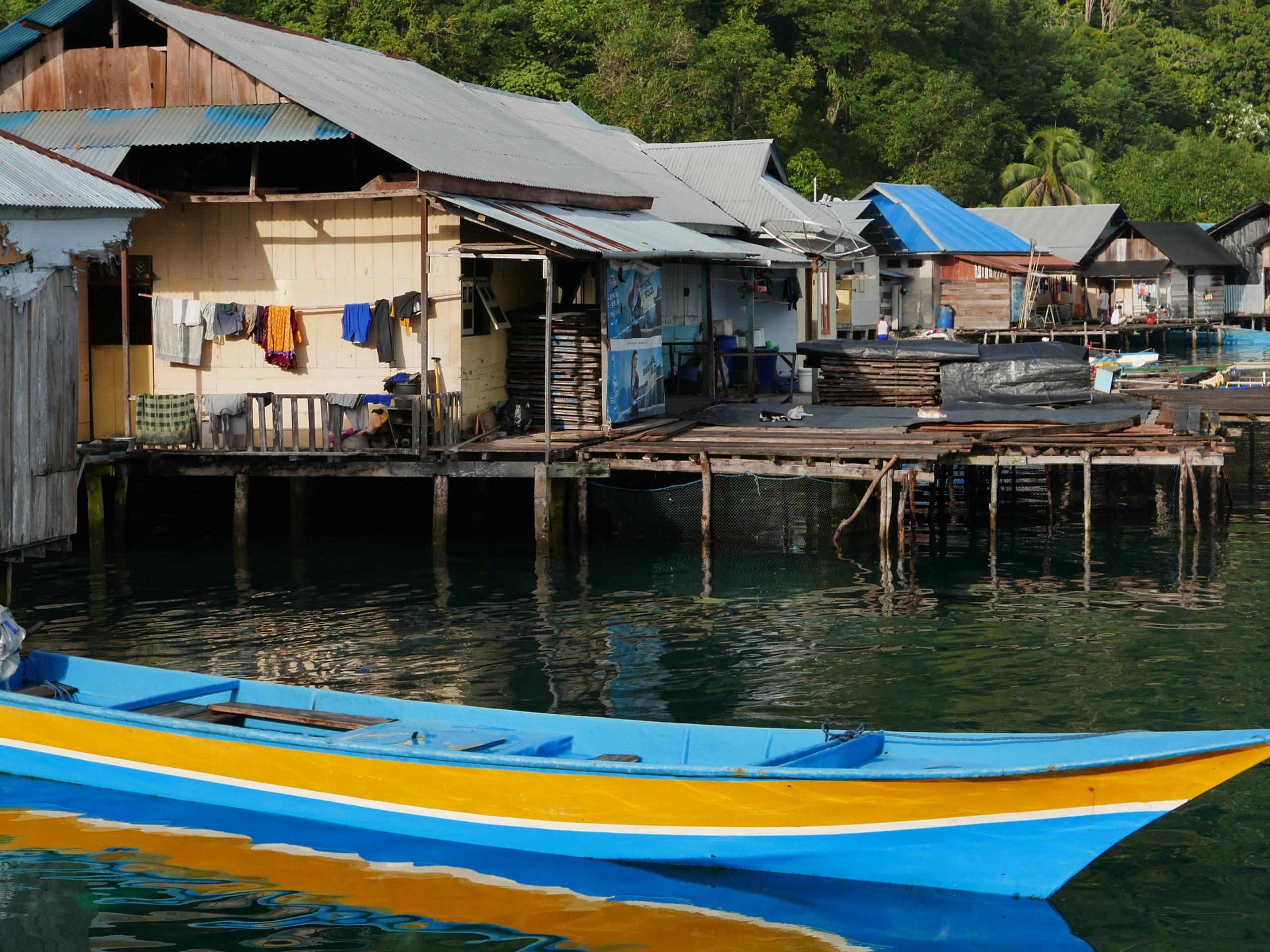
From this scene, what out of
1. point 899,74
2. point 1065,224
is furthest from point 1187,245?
point 899,74

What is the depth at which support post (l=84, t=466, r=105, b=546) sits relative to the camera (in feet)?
69.7

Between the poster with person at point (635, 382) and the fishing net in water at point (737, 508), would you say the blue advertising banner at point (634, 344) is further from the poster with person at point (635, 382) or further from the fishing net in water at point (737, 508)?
the fishing net in water at point (737, 508)

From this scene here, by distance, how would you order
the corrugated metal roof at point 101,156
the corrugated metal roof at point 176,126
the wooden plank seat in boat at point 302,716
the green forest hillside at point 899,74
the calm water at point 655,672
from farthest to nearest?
the green forest hillside at point 899,74 < the corrugated metal roof at point 101,156 < the corrugated metal roof at point 176,126 < the wooden plank seat in boat at point 302,716 < the calm water at point 655,672

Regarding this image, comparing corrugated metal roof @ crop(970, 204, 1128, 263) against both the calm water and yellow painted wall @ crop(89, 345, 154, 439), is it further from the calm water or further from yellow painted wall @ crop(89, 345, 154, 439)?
yellow painted wall @ crop(89, 345, 154, 439)

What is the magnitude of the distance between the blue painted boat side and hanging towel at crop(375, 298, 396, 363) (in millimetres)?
11162

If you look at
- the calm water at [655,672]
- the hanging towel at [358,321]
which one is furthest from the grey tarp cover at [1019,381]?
the hanging towel at [358,321]

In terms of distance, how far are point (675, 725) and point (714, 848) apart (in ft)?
3.35

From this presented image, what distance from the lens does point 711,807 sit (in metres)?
9.39

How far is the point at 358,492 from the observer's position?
2427 centimetres

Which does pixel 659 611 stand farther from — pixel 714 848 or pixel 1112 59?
pixel 1112 59

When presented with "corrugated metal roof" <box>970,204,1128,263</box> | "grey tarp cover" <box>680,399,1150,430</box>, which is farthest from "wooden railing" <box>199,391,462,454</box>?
"corrugated metal roof" <box>970,204,1128,263</box>

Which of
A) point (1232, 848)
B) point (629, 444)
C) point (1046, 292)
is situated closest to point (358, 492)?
point (629, 444)

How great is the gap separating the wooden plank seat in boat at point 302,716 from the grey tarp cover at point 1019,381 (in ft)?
56.0

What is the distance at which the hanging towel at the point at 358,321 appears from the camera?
21203 mm
